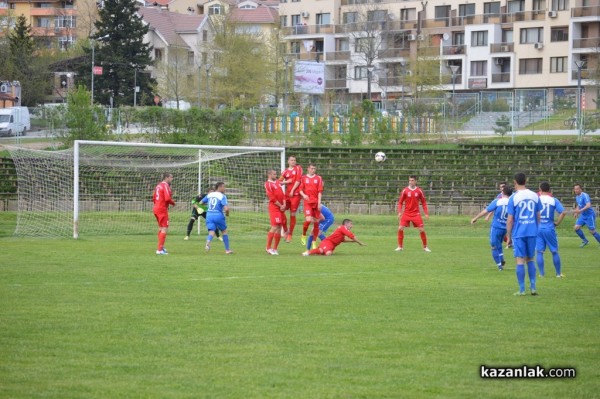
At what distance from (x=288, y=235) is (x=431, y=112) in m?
31.3

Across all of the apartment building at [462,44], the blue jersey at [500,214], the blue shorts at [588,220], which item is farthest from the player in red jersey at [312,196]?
the apartment building at [462,44]

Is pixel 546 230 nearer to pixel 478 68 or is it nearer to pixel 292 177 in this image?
pixel 292 177

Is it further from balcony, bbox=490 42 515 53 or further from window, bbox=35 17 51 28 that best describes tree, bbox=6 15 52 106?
balcony, bbox=490 42 515 53

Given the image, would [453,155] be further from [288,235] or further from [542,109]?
[288,235]

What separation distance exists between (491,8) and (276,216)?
61.4m

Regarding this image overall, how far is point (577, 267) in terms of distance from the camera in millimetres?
21516

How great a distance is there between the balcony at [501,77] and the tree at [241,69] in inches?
725

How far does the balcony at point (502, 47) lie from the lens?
78.7 metres

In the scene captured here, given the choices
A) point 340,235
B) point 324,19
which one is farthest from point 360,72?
point 340,235

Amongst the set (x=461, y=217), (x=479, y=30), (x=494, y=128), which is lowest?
(x=461, y=217)

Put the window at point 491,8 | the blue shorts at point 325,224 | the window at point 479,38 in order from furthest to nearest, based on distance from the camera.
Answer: the window at point 491,8 → the window at point 479,38 → the blue shorts at point 325,224

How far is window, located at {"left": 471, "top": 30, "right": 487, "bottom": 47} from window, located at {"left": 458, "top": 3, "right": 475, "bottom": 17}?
2.04 metres

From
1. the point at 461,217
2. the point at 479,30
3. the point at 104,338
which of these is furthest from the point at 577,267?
the point at 479,30

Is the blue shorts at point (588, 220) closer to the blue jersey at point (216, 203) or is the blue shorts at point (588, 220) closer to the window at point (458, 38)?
the blue jersey at point (216, 203)
